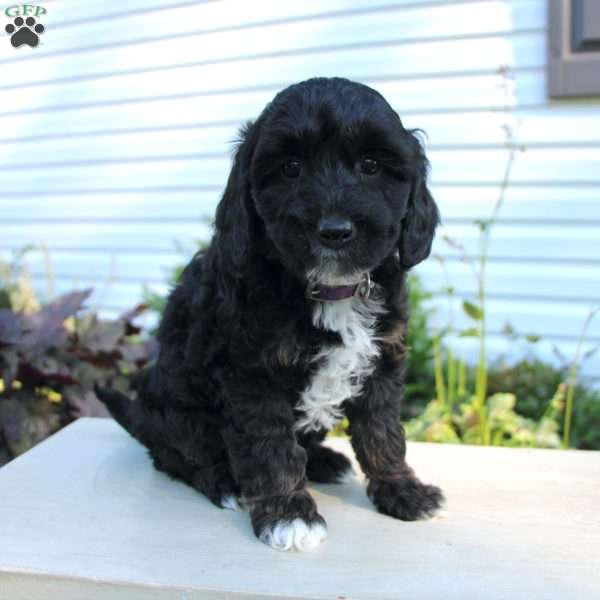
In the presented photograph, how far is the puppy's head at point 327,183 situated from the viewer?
1.91 m

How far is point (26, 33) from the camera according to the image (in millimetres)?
6332

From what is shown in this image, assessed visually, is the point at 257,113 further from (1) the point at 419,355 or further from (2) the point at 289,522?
(2) the point at 289,522

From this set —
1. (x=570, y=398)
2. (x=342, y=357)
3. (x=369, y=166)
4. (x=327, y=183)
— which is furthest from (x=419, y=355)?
(x=327, y=183)

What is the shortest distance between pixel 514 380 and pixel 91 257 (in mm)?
4448

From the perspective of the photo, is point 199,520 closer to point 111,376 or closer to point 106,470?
point 106,470

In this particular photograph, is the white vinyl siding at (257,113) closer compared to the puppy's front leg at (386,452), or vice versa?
the puppy's front leg at (386,452)

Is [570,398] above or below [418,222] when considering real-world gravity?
below

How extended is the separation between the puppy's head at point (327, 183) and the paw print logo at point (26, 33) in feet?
16.4

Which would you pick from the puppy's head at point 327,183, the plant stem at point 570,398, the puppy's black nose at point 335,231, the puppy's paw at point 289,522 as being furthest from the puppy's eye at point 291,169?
the plant stem at point 570,398

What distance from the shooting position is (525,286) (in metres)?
5.46

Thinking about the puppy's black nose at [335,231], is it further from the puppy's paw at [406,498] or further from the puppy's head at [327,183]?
the puppy's paw at [406,498]

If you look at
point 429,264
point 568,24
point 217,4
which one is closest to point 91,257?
point 217,4

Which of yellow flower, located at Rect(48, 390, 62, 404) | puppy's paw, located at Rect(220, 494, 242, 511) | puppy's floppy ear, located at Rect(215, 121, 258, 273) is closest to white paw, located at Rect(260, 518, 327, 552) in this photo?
puppy's paw, located at Rect(220, 494, 242, 511)

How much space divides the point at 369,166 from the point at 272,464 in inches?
40.5
